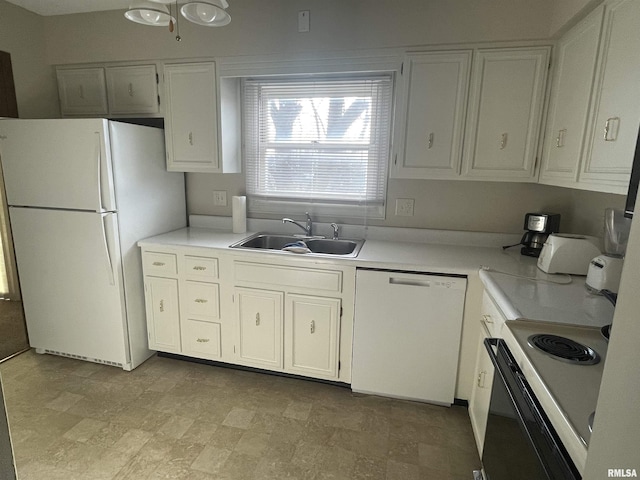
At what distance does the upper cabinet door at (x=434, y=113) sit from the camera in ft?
6.86

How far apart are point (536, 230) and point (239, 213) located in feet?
6.65

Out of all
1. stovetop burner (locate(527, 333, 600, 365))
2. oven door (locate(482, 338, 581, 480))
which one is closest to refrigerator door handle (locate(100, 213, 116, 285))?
oven door (locate(482, 338, 581, 480))

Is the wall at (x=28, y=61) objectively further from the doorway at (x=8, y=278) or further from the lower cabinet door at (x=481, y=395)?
the lower cabinet door at (x=481, y=395)

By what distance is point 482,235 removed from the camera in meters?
2.44

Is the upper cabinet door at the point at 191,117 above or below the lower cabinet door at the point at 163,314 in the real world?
above

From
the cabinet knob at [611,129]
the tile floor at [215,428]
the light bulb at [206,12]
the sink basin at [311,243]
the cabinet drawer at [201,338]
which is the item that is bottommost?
the tile floor at [215,428]

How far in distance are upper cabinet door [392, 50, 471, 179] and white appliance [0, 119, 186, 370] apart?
1796 millimetres

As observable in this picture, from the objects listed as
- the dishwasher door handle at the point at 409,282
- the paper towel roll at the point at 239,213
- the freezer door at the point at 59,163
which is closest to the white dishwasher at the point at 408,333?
the dishwasher door handle at the point at 409,282

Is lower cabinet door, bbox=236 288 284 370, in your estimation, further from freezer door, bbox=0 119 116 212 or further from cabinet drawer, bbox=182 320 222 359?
freezer door, bbox=0 119 116 212

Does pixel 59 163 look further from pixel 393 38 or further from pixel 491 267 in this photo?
pixel 491 267

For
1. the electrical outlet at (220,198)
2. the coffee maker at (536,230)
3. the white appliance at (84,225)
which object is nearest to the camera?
the coffee maker at (536,230)

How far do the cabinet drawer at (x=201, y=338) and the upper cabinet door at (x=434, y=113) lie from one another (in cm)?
170

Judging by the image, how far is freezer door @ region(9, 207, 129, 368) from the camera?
2.32 metres

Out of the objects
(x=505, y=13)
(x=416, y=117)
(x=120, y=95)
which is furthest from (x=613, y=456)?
(x=120, y=95)
